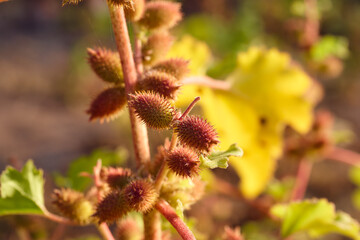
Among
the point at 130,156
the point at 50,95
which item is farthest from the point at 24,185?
the point at 50,95

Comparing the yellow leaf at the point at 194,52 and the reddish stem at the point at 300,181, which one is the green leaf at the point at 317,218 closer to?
the reddish stem at the point at 300,181

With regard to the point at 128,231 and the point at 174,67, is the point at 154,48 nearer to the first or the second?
the point at 174,67

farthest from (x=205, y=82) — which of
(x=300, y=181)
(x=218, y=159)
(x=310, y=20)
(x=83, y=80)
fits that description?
(x=83, y=80)

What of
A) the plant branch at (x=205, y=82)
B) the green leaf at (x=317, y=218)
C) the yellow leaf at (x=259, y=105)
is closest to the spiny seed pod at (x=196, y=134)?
the plant branch at (x=205, y=82)

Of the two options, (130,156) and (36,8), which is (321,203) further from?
(36,8)

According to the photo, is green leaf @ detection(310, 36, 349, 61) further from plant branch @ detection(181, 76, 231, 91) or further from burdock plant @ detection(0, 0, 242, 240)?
burdock plant @ detection(0, 0, 242, 240)

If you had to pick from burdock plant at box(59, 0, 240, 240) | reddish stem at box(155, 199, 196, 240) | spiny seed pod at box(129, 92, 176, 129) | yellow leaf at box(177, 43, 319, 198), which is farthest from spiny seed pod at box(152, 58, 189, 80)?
yellow leaf at box(177, 43, 319, 198)
